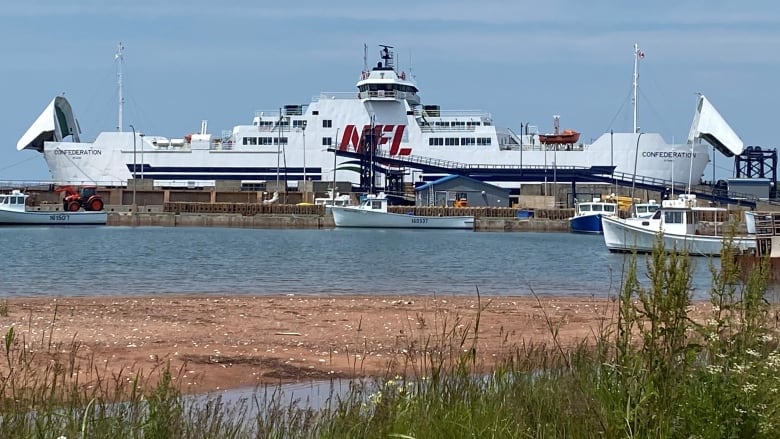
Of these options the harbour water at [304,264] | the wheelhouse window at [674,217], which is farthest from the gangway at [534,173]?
the wheelhouse window at [674,217]

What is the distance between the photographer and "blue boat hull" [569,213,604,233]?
50125 mm

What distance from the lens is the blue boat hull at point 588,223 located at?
50125 mm

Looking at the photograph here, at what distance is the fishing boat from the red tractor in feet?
96.1

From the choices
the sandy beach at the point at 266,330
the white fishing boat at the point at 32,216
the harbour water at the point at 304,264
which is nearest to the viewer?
the sandy beach at the point at 266,330

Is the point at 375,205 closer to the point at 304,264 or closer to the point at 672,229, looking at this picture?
the point at 672,229

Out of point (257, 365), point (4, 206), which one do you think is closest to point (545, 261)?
point (257, 365)

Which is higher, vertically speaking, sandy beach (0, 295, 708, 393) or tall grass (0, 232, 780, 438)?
tall grass (0, 232, 780, 438)

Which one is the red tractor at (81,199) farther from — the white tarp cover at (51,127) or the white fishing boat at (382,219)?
the white fishing boat at (382,219)

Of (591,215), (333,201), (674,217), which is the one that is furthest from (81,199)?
(674,217)

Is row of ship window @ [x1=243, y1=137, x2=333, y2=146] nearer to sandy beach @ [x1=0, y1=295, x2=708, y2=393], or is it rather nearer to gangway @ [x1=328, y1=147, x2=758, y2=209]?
gangway @ [x1=328, y1=147, x2=758, y2=209]

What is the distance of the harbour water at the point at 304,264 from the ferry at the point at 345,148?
54.0ft

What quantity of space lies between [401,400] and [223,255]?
26450 millimetres

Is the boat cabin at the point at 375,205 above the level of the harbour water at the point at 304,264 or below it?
above

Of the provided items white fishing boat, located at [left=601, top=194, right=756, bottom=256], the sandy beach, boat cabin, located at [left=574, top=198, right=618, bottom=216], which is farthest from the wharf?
the sandy beach
